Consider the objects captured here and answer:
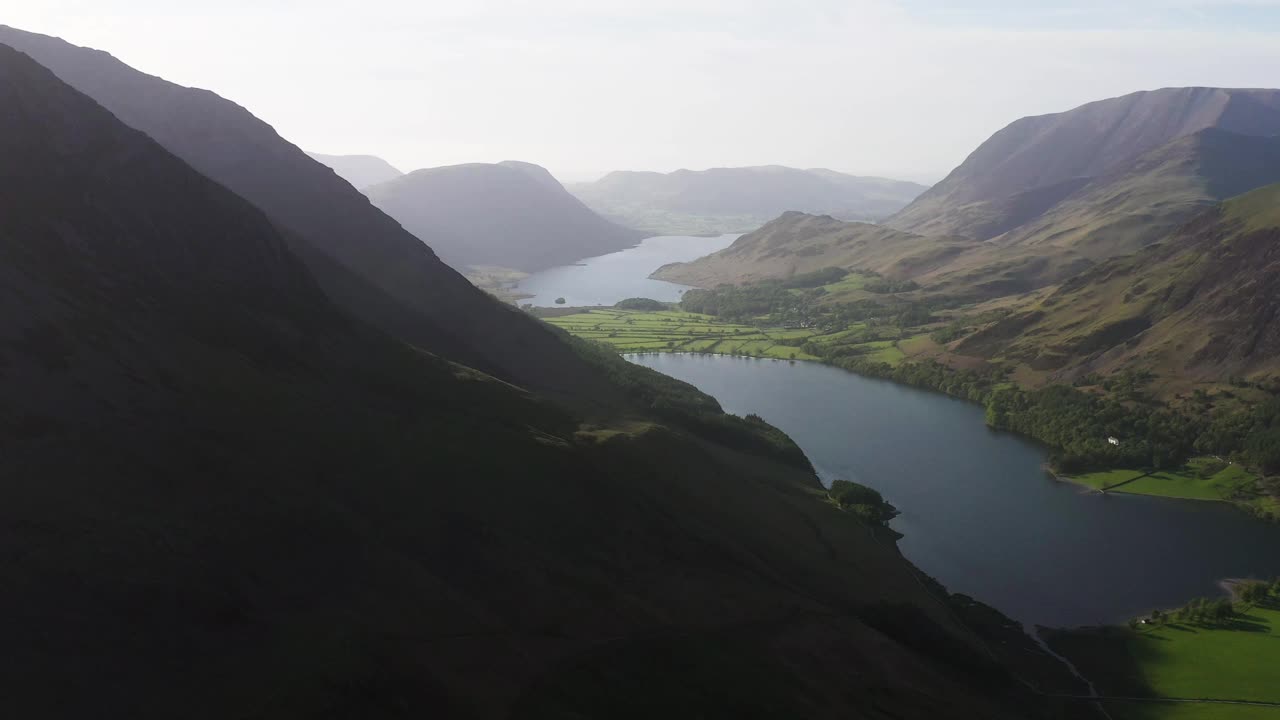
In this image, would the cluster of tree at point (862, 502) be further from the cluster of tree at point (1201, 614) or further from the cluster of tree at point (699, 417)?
the cluster of tree at point (1201, 614)

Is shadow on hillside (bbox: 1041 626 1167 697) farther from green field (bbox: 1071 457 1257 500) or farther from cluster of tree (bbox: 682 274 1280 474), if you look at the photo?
cluster of tree (bbox: 682 274 1280 474)

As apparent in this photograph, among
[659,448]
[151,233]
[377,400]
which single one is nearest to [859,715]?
[659,448]

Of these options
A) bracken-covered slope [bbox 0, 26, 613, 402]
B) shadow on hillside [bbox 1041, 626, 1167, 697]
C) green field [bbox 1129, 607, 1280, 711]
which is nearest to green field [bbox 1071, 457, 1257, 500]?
green field [bbox 1129, 607, 1280, 711]

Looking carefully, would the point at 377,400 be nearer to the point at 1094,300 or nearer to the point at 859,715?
the point at 859,715

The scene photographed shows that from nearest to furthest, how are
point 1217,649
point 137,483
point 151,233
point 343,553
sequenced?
point 137,483 < point 343,553 < point 151,233 < point 1217,649

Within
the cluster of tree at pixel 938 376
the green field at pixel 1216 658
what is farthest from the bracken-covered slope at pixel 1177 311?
the green field at pixel 1216 658
